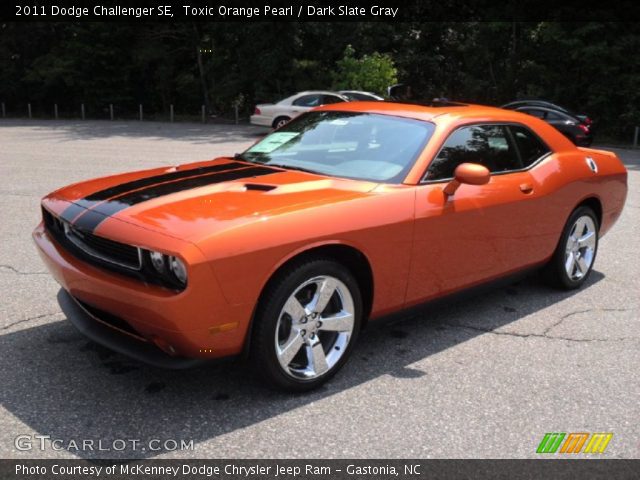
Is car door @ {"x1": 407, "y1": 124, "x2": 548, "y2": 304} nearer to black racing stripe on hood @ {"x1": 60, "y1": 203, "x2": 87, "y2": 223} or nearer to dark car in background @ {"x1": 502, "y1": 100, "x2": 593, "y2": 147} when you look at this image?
black racing stripe on hood @ {"x1": 60, "y1": 203, "x2": 87, "y2": 223}

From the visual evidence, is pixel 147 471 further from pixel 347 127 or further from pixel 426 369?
pixel 347 127

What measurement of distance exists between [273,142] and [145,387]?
6.82 feet

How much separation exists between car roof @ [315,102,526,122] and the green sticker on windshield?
15.6 inches

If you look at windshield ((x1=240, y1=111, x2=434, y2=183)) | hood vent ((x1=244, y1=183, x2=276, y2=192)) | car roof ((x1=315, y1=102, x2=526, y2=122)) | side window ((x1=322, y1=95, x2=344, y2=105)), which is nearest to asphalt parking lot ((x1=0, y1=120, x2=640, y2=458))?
hood vent ((x1=244, y1=183, x2=276, y2=192))

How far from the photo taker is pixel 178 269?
2.95 m

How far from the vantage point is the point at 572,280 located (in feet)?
17.5

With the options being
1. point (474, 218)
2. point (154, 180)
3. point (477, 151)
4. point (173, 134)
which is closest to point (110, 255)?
point (154, 180)

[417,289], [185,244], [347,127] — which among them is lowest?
[417,289]

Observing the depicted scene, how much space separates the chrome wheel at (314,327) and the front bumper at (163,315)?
0.94 ft

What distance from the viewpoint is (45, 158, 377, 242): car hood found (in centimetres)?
314

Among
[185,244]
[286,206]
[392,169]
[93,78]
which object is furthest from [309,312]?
[93,78]

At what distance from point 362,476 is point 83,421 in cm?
135

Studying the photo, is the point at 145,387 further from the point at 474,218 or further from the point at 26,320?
the point at 474,218

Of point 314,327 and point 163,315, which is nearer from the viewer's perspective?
point 163,315
